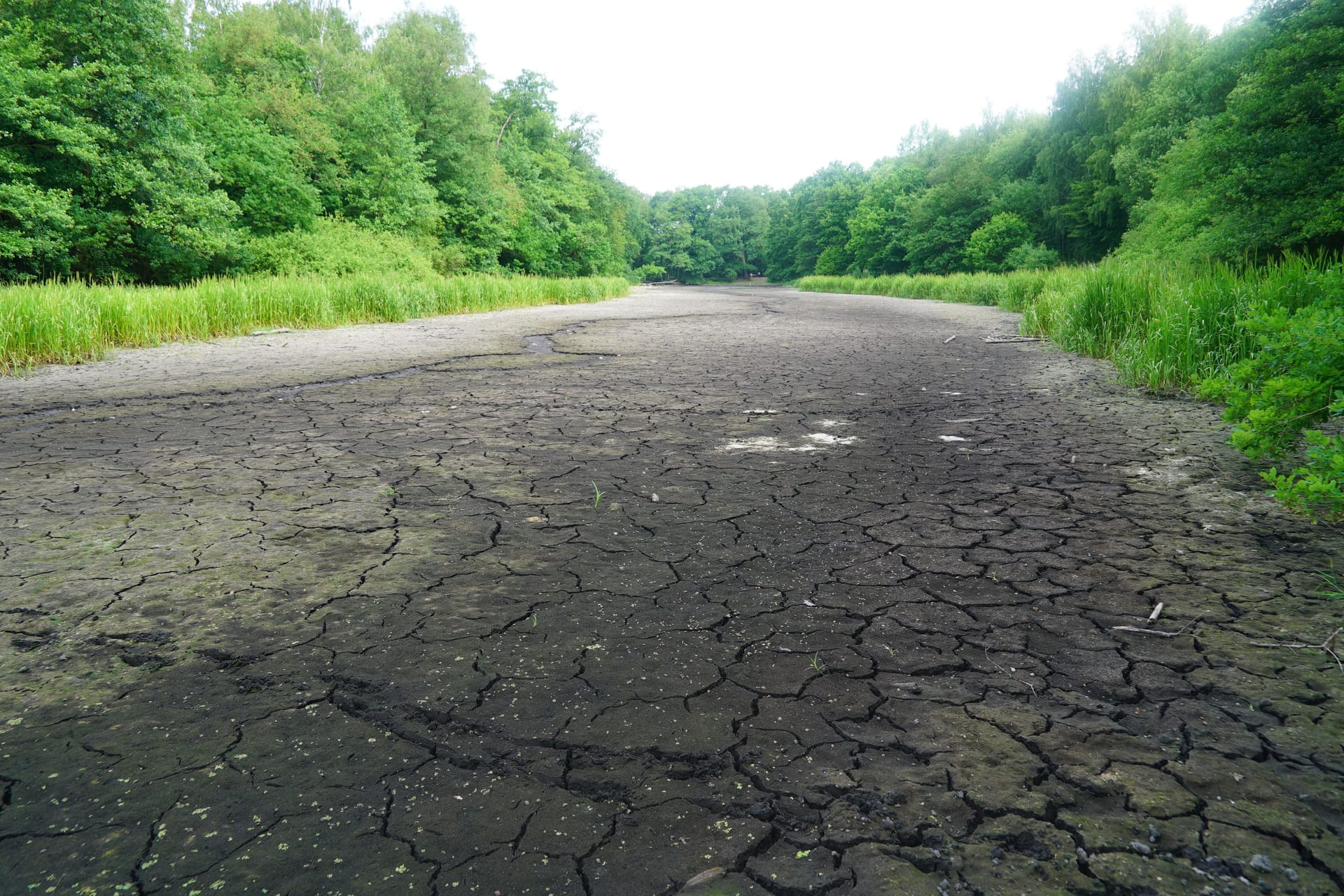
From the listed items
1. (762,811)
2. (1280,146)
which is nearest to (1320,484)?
(762,811)

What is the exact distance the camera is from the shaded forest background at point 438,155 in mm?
14930

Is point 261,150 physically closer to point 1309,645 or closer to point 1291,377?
point 1291,377

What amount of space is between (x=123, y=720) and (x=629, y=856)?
133 centimetres

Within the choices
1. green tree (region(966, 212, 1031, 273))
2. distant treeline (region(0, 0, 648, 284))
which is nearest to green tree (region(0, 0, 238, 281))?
distant treeline (region(0, 0, 648, 284))

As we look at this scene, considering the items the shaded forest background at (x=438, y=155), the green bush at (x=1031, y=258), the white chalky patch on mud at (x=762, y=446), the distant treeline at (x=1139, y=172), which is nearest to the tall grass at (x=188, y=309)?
the shaded forest background at (x=438, y=155)

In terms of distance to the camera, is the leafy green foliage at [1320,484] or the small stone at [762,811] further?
the leafy green foliage at [1320,484]

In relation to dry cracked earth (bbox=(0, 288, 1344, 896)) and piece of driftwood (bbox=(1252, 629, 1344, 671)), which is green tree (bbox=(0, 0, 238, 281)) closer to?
dry cracked earth (bbox=(0, 288, 1344, 896))

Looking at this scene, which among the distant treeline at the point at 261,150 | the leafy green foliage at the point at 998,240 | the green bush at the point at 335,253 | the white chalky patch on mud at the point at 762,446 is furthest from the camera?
the leafy green foliage at the point at 998,240

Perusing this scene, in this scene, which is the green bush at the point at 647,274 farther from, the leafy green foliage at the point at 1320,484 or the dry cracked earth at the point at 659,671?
the leafy green foliage at the point at 1320,484

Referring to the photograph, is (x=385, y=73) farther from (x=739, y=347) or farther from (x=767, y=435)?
(x=767, y=435)

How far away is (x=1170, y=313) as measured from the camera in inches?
262

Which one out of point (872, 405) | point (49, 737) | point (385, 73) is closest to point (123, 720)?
point (49, 737)

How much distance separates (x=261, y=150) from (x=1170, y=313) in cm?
2376

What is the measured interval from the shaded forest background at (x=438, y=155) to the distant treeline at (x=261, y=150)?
0.26ft
